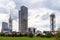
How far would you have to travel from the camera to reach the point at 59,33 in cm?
2758

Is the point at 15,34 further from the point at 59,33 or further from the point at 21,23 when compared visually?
the point at 21,23

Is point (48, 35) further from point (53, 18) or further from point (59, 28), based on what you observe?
point (53, 18)

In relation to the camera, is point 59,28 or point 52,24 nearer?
point 59,28

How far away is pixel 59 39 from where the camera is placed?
25375mm

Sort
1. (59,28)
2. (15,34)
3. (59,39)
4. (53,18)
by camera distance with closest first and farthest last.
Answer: (59,39) → (59,28) → (15,34) → (53,18)

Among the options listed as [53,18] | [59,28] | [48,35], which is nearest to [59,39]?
[59,28]

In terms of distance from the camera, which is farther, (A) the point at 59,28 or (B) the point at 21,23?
(B) the point at 21,23

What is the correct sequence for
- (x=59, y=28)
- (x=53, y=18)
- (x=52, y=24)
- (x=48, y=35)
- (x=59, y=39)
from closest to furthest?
(x=59, y=39) < (x=59, y=28) < (x=48, y=35) < (x=52, y=24) < (x=53, y=18)

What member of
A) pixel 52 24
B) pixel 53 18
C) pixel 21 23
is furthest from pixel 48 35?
pixel 21 23

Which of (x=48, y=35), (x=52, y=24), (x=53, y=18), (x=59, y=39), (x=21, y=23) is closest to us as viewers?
(x=59, y=39)

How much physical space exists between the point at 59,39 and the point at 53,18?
214 ft

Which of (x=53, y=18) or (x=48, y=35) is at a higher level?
(x=53, y=18)

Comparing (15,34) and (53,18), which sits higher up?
(53,18)

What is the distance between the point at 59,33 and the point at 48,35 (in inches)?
847
